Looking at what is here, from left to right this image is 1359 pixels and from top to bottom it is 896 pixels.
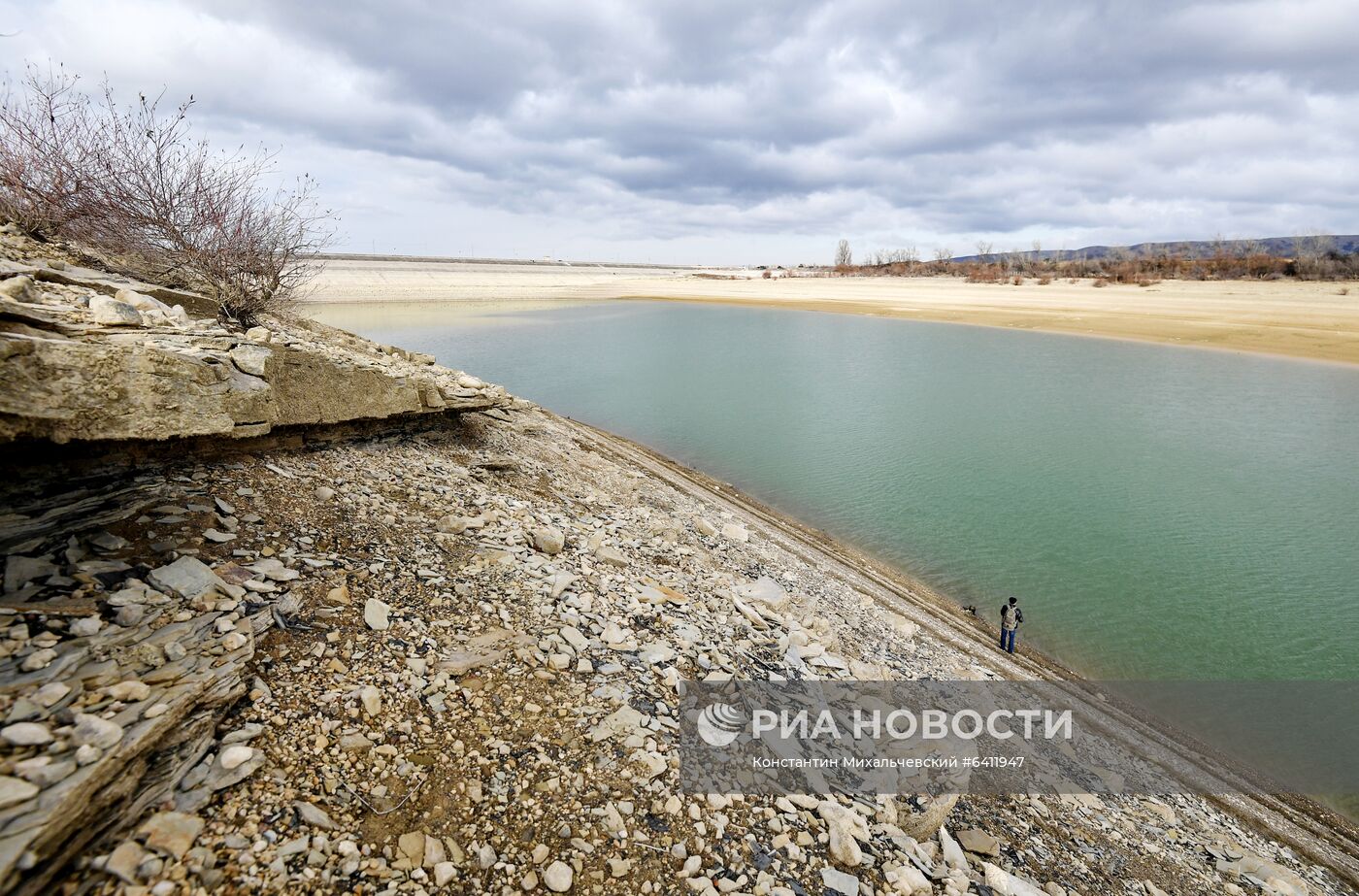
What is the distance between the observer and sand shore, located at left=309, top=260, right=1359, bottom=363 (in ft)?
110

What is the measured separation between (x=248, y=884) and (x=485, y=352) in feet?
109

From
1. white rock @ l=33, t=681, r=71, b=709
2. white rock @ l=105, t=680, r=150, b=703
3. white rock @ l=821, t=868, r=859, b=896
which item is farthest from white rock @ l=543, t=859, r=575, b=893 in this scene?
white rock @ l=33, t=681, r=71, b=709

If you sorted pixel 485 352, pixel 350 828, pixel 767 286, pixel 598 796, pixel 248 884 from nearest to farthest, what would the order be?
pixel 248 884, pixel 350 828, pixel 598 796, pixel 485 352, pixel 767 286

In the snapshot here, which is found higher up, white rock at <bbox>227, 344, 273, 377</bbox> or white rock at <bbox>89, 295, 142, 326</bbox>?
white rock at <bbox>89, 295, 142, 326</bbox>

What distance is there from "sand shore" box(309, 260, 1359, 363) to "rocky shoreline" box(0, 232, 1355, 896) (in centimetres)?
3570

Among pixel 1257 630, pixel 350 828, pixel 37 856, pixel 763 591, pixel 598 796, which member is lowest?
pixel 1257 630

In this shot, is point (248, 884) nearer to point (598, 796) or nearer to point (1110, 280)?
point (598, 796)

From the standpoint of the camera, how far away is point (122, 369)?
3.76 metres

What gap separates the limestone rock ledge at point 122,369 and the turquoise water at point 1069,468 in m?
9.68

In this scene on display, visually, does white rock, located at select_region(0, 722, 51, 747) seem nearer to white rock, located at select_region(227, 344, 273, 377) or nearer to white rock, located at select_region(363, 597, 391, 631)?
white rock, located at select_region(363, 597, 391, 631)

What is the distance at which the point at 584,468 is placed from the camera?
1114 cm

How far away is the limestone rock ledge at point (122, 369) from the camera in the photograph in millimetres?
3432

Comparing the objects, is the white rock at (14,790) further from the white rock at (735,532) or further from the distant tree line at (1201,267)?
the distant tree line at (1201,267)

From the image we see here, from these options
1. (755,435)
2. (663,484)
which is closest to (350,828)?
(663,484)
